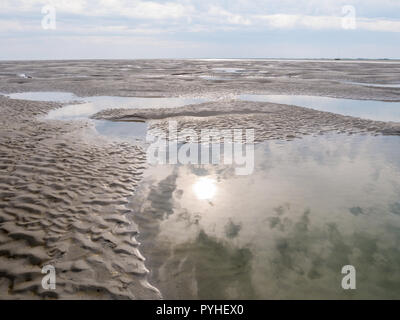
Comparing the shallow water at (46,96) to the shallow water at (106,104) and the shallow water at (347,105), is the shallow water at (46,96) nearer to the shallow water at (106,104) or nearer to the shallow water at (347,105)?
the shallow water at (106,104)

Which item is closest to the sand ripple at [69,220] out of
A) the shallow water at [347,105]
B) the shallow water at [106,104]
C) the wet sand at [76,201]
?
the wet sand at [76,201]

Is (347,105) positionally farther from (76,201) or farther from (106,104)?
(76,201)

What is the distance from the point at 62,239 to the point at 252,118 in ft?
48.9

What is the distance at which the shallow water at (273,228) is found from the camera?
18.5ft

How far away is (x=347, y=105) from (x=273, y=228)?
72.9ft

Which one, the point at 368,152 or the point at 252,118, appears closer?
the point at 368,152

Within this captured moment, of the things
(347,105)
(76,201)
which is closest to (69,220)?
(76,201)

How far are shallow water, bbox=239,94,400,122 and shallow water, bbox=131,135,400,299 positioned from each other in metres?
11.6

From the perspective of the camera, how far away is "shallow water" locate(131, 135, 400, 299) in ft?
18.5

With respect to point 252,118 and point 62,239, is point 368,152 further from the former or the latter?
point 62,239

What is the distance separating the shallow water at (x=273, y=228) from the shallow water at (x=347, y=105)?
11613 mm

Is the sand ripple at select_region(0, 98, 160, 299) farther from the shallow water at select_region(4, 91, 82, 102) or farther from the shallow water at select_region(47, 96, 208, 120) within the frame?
the shallow water at select_region(4, 91, 82, 102)
